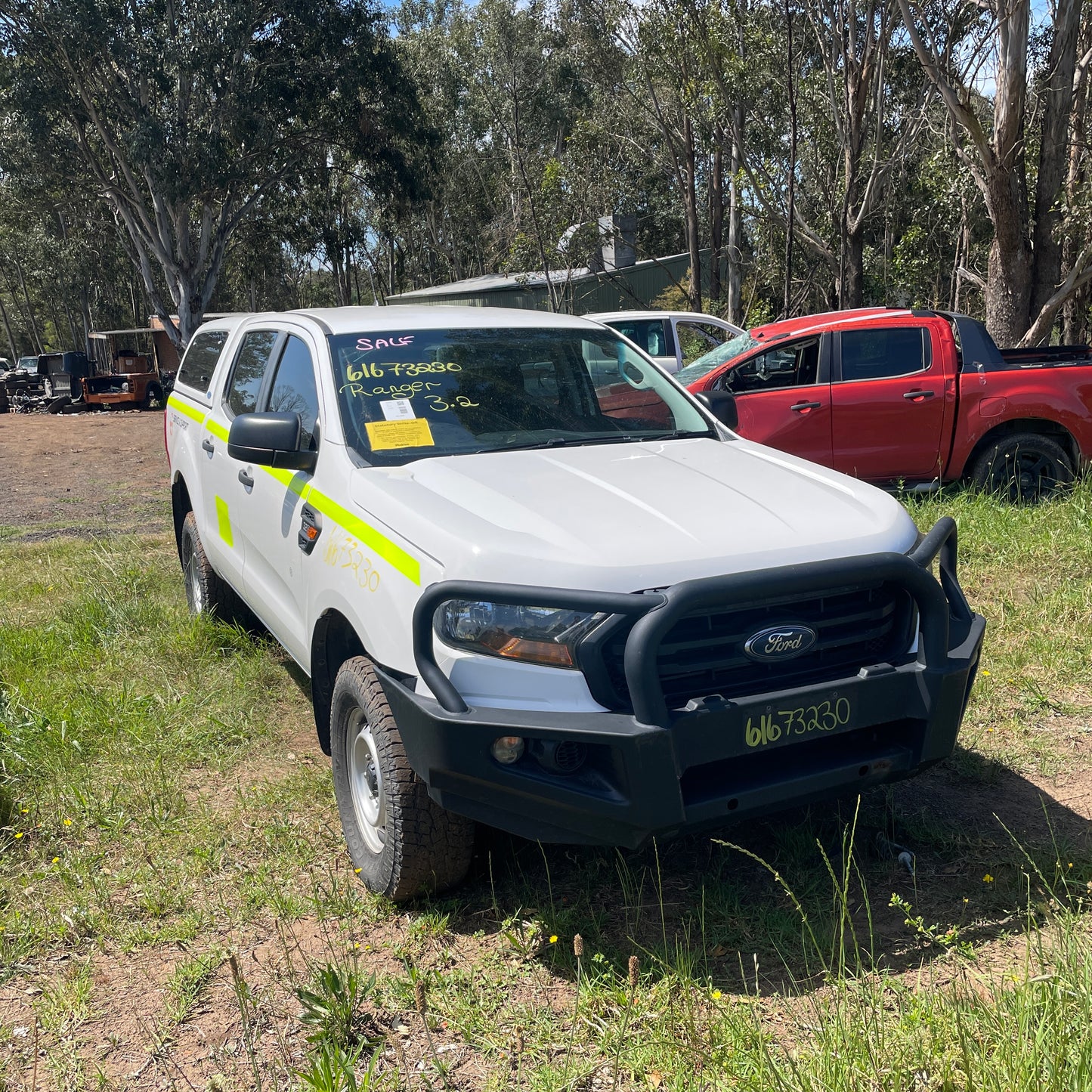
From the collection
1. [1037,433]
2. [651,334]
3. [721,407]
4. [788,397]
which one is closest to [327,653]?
[721,407]

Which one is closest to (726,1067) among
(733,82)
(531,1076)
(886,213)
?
(531,1076)

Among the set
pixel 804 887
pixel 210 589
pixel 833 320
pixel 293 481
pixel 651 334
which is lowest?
pixel 804 887

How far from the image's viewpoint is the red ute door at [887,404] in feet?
26.4

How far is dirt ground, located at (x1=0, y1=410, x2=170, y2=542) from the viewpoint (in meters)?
11.1

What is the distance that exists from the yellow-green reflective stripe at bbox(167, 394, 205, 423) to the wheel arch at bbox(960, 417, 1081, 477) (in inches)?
221

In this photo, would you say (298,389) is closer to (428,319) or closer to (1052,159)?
(428,319)

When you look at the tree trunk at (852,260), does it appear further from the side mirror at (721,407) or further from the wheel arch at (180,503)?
the side mirror at (721,407)

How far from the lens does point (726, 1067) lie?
2385 millimetres

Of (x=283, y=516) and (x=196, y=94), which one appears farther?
(x=196, y=94)

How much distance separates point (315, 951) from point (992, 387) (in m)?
6.63

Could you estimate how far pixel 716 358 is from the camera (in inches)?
361

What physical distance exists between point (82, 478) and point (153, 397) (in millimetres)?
16178

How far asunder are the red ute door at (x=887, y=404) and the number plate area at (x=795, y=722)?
5.57 metres

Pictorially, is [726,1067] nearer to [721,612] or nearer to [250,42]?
[721,612]
